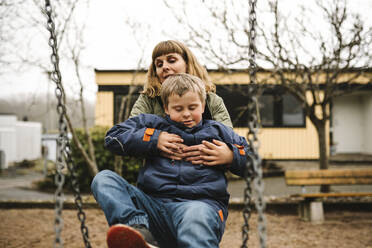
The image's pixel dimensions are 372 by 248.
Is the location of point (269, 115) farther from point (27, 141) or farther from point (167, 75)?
point (27, 141)

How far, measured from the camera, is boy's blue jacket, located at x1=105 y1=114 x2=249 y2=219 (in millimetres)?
1905

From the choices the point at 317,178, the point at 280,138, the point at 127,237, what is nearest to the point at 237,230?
the point at 317,178

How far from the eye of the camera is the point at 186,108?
1.99m

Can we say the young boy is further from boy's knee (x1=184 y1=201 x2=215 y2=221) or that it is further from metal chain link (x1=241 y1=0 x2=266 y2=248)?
metal chain link (x1=241 y1=0 x2=266 y2=248)

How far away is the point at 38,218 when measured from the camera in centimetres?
581

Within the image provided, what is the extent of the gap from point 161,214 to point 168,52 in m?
1.15

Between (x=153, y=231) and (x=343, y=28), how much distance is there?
5.37 meters

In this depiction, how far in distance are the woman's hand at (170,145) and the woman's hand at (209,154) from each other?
4 centimetres

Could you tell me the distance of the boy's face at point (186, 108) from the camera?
196 cm

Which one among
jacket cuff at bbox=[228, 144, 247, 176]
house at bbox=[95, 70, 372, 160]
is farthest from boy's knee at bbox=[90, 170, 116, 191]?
house at bbox=[95, 70, 372, 160]

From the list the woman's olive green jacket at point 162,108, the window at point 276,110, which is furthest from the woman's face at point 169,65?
the window at point 276,110

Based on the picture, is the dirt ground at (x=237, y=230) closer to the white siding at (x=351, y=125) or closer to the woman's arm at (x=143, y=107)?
the woman's arm at (x=143, y=107)

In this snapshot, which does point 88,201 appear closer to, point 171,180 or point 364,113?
point 171,180

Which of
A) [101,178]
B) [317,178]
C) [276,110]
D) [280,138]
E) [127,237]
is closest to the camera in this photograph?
[127,237]
